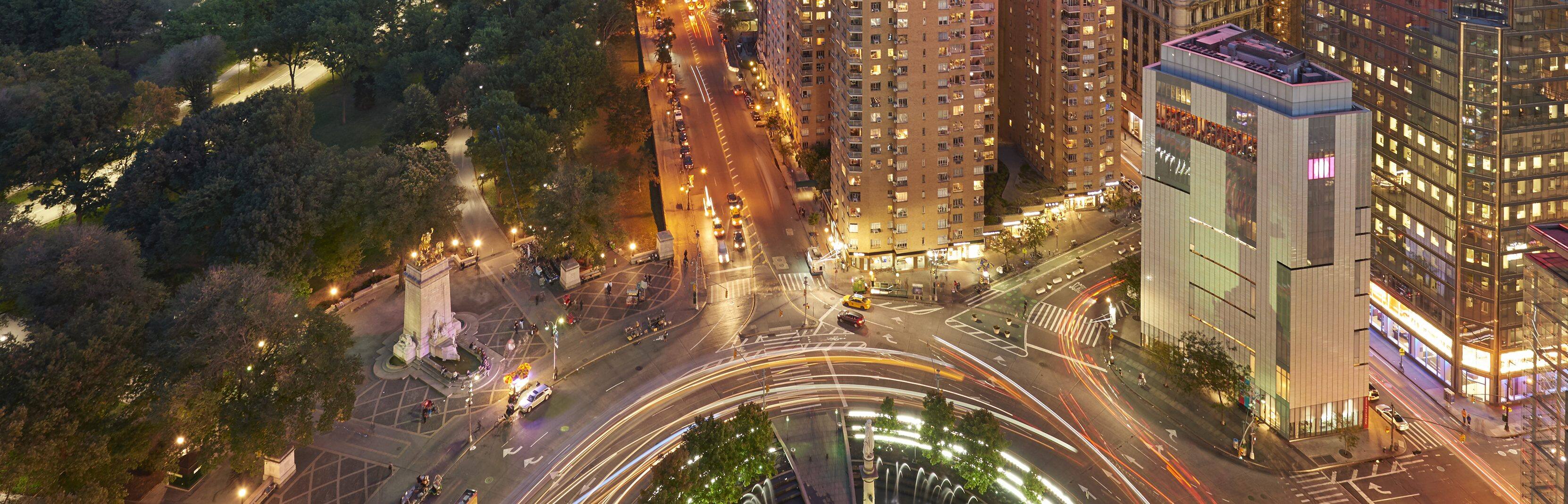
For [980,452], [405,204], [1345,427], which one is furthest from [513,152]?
[1345,427]

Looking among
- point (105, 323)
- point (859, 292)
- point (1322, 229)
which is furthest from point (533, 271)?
point (1322, 229)

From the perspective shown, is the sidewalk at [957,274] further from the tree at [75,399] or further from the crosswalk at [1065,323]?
the tree at [75,399]

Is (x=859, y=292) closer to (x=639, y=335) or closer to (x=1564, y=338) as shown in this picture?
(x=639, y=335)

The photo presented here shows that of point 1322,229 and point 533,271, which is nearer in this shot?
point 1322,229

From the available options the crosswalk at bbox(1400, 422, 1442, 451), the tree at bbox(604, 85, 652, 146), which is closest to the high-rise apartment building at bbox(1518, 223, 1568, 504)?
the crosswalk at bbox(1400, 422, 1442, 451)

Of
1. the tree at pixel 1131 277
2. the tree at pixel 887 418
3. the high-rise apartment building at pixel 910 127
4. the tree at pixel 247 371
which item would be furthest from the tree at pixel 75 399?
the tree at pixel 1131 277
